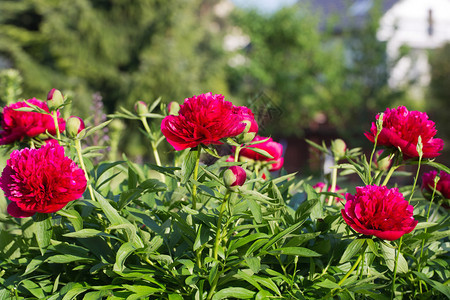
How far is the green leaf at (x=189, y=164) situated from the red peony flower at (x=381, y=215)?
32 centimetres

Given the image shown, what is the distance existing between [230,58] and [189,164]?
47.3 ft

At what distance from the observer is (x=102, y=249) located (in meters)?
1.05

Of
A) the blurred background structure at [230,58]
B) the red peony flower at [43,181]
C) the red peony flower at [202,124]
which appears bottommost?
the blurred background structure at [230,58]

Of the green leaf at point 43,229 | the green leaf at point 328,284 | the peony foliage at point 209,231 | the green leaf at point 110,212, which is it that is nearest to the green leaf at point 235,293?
the peony foliage at point 209,231

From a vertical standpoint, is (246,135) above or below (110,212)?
Answer: above

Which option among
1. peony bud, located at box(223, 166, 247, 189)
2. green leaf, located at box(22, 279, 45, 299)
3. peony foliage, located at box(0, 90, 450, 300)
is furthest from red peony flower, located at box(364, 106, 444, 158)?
green leaf, located at box(22, 279, 45, 299)

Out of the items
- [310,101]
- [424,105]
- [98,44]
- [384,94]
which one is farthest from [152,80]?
[424,105]

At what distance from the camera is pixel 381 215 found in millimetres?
896

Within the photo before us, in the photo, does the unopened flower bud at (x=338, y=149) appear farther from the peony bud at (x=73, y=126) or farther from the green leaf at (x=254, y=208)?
the peony bud at (x=73, y=126)

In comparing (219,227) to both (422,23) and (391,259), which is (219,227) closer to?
(391,259)

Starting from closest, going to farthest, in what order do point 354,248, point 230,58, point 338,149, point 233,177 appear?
point 233,177, point 354,248, point 338,149, point 230,58

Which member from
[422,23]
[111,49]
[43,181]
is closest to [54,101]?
[43,181]

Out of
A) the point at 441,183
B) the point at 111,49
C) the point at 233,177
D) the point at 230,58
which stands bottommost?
the point at 230,58

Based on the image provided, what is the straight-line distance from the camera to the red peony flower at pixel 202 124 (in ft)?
2.88
